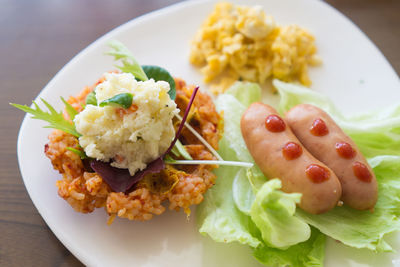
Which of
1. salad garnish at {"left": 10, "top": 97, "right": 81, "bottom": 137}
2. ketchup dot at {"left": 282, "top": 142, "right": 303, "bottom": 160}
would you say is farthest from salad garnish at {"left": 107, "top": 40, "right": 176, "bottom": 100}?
ketchup dot at {"left": 282, "top": 142, "right": 303, "bottom": 160}

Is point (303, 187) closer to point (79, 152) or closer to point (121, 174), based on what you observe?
point (121, 174)

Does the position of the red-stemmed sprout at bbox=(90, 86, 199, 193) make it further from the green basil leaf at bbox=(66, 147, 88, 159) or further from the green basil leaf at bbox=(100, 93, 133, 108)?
Answer: the green basil leaf at bbox=(100, 93, 133, 108)

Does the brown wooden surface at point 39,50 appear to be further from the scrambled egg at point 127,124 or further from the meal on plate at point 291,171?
the meal on plate at point 291,171

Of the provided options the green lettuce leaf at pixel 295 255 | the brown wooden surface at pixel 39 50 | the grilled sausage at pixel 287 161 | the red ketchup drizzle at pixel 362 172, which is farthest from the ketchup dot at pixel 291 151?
the brown wooden surface at pixel 39 50

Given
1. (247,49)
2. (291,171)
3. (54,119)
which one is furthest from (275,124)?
(54,119)

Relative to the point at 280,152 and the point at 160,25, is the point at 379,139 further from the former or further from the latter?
the point at 160,25
